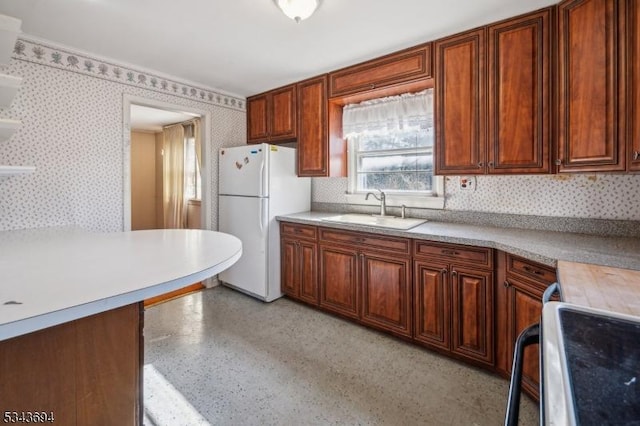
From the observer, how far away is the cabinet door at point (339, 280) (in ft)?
8.60

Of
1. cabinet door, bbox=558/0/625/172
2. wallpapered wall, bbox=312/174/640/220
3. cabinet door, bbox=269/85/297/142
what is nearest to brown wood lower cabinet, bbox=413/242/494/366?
wallpapered wall, bbox=312/174/640/220

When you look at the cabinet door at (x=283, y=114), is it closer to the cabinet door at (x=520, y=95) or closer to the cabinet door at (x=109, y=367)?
the cabinet door at (x=520, y=95)

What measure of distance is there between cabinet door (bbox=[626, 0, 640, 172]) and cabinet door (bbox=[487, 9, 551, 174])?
39 cm

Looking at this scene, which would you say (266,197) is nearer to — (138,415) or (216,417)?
(216,417)

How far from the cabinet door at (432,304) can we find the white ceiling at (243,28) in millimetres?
1688

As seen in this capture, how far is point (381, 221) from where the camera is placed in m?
2.74

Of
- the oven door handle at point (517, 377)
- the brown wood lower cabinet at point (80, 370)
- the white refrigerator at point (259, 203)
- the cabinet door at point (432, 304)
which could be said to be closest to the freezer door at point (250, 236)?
the white refrigerator at point (259, 203)

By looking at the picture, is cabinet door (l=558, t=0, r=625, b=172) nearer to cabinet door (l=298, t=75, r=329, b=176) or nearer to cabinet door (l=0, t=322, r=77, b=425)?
cabinet door (l=298, t=75, r=329, b=176)

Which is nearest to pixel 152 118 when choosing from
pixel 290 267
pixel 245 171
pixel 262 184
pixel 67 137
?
pixel 67 137

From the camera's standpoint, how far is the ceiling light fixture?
1.77m

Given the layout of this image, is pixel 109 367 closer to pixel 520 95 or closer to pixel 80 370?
pixel 80 370

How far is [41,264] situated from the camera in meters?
1.12

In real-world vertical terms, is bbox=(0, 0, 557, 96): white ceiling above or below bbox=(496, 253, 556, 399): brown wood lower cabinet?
above

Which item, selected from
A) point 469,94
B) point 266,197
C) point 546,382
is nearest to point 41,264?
point 546,382
